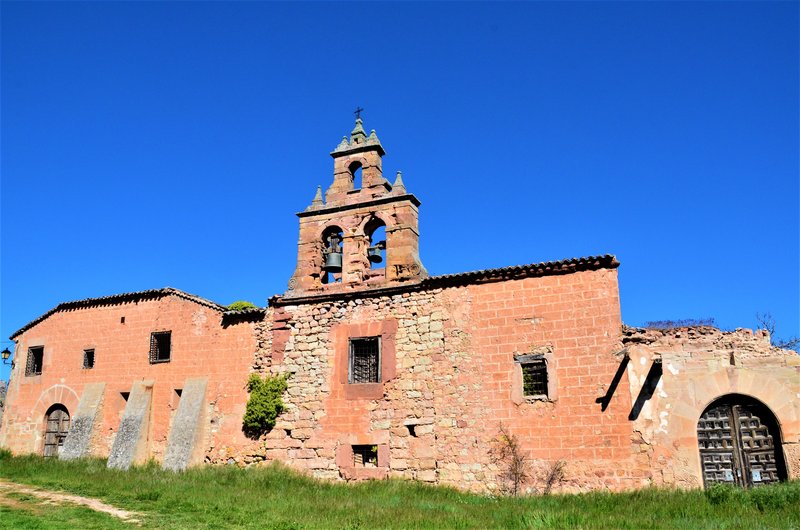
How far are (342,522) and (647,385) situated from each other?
274 inches

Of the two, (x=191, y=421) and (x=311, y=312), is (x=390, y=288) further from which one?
(x=191, y=421)

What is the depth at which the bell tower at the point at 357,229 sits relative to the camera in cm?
1694

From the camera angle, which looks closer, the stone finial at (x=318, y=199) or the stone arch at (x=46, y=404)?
the stone finial at (x=318, y=199)

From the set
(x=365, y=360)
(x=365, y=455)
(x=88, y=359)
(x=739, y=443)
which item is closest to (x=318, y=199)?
(x=365, y=360)

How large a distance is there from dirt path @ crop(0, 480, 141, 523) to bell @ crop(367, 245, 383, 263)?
8619 millimetres

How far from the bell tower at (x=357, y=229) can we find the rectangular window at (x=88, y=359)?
25.4 feet

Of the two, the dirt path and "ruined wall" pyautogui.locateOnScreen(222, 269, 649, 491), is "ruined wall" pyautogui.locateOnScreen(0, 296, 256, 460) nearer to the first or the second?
"ruined wall" pyautogui.locateOnScreen(222, 269, 649, 491)

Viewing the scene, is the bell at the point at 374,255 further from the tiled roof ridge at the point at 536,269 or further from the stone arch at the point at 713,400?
the stone arch at the point at 713,400

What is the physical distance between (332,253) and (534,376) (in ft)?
21.3

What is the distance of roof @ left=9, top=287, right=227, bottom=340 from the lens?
19.1 meters

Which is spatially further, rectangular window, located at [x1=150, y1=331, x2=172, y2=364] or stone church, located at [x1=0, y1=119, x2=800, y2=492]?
rectangular window, located at [x1=150, y1=331, x2=172, y2=364]

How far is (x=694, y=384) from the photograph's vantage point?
520 inches

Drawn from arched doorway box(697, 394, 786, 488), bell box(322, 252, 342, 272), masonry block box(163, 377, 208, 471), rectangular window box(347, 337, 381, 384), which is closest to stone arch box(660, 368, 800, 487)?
arched doorway box(697, 394, 786, 488)

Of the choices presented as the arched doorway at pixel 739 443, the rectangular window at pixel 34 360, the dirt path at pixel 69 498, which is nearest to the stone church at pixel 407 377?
the arched doorway at pixel 739 443
